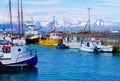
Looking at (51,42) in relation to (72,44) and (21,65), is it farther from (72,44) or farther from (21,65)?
(21,65)

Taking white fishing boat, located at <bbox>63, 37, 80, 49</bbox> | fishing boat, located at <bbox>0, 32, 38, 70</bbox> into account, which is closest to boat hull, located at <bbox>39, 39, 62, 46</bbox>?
white fishing boat, located at <bbox>63, 37, 80, 49</bbox>

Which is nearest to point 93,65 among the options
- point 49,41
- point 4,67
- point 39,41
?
point 4,67

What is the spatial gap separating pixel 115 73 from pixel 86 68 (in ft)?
21.0

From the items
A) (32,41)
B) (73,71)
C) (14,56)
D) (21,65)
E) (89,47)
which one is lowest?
(73,71)

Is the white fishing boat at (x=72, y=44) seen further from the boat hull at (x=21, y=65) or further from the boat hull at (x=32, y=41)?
the boat hull at (x=21, y=65)

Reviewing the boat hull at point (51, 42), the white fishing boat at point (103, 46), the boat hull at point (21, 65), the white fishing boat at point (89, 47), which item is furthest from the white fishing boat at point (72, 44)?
the boat hull at point (21, 65)

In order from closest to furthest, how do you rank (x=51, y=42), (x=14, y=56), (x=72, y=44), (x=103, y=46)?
1. (x=14, y=56)
2. (x=103, y=46)
3. (x=72, y=44)
4. (x=51, y=42)

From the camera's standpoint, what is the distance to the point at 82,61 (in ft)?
230

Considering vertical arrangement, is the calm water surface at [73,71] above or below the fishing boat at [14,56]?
below

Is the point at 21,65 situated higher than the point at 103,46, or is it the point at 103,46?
the point at 103,46

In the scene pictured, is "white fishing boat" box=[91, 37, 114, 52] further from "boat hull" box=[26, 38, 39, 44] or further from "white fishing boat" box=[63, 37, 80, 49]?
"boat hull" box=[26, 38, 39, 44]

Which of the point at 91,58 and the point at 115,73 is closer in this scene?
the point at 115,73

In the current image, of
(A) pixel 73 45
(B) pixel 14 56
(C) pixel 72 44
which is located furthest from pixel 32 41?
(B) pixel 14 56

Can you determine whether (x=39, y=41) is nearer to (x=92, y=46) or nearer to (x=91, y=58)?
(x=92, y=46)
